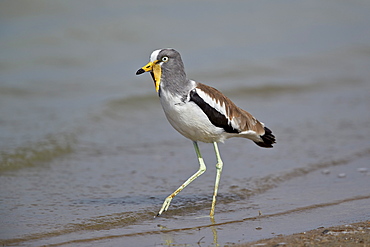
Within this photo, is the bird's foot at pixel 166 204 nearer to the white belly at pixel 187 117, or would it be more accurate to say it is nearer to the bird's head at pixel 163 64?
the white belly at pixel 187 117

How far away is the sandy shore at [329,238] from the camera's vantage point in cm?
571

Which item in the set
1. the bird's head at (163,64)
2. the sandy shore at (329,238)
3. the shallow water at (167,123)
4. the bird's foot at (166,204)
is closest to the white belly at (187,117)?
the bird's head at (163,64)

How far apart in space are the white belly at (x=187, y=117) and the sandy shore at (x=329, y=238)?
1.56 metres

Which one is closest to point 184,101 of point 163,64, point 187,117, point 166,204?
point 187,117

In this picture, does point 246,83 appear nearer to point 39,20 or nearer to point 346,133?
A: point 346,133

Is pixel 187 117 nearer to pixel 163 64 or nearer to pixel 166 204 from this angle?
pixel 163 64

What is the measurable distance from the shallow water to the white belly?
40.1 inches

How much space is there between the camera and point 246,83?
1719 cm

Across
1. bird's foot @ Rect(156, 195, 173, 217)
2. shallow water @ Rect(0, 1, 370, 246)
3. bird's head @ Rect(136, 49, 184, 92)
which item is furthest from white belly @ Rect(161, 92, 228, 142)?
shallow water @ Rect(0, 1, 370, 246)

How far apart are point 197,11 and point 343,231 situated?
17523 mm

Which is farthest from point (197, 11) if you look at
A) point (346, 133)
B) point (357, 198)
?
point (357, 198)

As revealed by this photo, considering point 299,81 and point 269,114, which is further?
point 299,81

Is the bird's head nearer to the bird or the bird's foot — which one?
the bird

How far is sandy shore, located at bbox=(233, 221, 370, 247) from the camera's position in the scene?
571 cm
